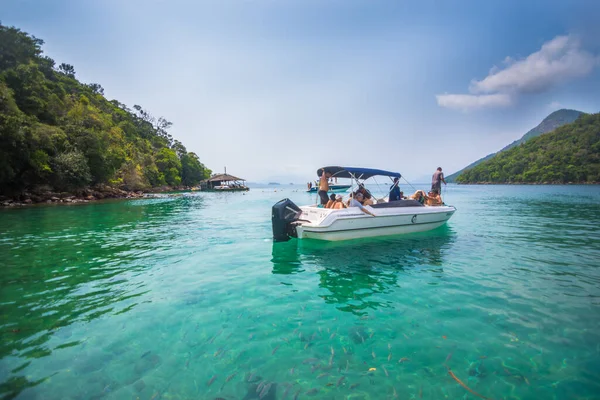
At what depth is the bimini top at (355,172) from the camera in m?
11.5

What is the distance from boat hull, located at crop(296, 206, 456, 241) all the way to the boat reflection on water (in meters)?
0.34

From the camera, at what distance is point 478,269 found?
7.48m

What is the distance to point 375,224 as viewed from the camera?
1078 centimetres

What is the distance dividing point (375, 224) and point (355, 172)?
2.54 m

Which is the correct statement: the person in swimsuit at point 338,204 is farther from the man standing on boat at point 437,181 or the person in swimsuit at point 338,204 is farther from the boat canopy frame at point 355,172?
the man standing on boat at point 437,181

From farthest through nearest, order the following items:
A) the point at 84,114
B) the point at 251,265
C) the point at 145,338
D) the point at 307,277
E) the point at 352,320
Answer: the point at 84,114
the point at 251,265
the point at 307,277
the point at 352,320
the point at 145,338

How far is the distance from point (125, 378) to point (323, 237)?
24.8 ft

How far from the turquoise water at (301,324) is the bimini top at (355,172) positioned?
12.2ft

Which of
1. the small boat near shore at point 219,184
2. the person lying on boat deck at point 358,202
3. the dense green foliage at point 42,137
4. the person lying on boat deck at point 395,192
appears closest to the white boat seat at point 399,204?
the person lying on boat deck at point 395,192

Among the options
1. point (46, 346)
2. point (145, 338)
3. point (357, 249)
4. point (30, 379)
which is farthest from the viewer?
point (357, 249)

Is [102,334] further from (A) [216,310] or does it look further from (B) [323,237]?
(B) [323,237]

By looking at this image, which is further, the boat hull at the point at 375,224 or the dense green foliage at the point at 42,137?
the dense green foliage at the point at 42,137

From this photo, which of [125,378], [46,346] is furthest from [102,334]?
[125,378]

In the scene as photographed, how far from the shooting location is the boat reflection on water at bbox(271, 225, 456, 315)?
6.01 meters
